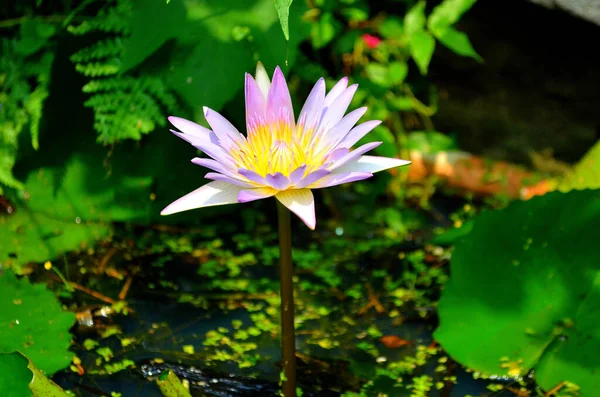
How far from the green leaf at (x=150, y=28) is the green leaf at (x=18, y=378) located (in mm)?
860

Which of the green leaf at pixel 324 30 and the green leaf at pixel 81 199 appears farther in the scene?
the green leaf at pixel 324 30

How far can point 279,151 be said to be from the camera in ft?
4.20

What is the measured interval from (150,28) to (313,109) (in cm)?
75

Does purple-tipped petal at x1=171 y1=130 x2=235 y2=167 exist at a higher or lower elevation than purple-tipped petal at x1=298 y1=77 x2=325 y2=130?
lower

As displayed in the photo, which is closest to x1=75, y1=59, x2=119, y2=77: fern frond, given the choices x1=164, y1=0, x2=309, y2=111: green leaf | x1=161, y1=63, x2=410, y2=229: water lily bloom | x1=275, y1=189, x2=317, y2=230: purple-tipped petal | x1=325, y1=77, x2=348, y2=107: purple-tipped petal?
x1=164, y1=0, x2=309, y2=111: green leaf

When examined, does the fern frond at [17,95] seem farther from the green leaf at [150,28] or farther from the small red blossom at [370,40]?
Answer: the small red blossom at [370,40]

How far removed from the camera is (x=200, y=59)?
188 centimetres

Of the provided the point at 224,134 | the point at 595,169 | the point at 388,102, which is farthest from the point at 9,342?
the point at 595,169

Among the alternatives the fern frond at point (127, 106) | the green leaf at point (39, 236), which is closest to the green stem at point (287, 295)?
the fern frond at point (127, 106)

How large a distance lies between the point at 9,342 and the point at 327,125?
2.94 feet

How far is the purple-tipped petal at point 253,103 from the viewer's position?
135 cm

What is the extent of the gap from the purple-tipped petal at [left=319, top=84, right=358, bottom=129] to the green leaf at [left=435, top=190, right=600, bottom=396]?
0.57 m

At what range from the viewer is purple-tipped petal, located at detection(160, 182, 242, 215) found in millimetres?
1245

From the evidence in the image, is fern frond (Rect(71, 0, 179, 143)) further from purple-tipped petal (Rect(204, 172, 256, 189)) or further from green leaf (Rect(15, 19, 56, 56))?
purple-tipped petal (Rect(204, 172, 256, 189))
